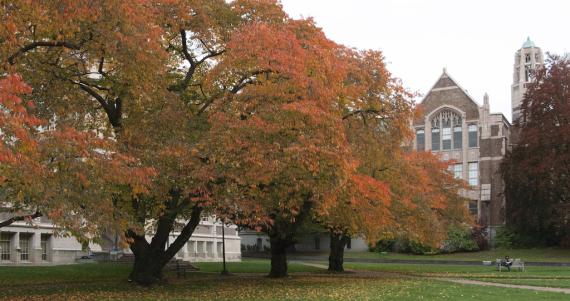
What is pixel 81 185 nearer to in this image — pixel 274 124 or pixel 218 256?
pixel 274 124

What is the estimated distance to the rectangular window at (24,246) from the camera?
125ft

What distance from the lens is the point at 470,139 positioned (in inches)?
2766

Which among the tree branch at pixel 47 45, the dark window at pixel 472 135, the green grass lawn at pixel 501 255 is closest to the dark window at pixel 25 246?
the tree branch at pixel 47 45

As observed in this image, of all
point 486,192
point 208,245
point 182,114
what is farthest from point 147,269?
point 486,192

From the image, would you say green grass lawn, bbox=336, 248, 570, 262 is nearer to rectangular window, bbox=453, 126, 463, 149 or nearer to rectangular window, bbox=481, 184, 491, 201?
rectangular window, bbox=481, 184, 491, 201

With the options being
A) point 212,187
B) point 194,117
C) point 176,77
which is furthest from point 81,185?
point 176,77

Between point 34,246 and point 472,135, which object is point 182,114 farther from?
point 472,135

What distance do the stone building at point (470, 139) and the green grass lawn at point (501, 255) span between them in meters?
5.93

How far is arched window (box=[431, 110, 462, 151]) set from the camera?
233 ft

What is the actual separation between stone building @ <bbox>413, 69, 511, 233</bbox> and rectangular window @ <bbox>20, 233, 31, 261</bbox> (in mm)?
43184

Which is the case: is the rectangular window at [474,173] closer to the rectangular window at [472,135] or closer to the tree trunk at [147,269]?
the rectangular window at [472,135]

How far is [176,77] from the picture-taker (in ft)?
80.9

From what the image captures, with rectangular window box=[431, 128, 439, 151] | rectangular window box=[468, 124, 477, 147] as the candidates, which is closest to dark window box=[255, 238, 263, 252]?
rectangular window box=[431, 128, 439, 151]

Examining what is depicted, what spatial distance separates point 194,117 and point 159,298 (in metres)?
5.95
